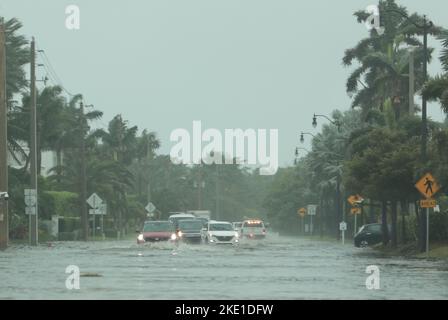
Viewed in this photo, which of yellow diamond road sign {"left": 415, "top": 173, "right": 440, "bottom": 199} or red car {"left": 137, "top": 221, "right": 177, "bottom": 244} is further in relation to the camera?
red car {"left": 137, "top": 221, "right": 177, "bottom": 244}

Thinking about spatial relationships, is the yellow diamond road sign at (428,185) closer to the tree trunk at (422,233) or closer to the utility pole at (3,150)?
the tree trunk at (422,233)

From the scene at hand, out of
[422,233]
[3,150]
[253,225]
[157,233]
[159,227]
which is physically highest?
[3,150]

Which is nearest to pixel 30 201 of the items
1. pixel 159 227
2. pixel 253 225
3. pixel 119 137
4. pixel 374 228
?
pixel 159 227

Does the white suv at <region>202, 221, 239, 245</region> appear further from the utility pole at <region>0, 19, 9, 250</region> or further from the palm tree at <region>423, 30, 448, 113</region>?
the palm tree at <region>423, 30, 448, 113</region>

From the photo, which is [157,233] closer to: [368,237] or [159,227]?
[159,227]

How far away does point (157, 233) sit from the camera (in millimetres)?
60156

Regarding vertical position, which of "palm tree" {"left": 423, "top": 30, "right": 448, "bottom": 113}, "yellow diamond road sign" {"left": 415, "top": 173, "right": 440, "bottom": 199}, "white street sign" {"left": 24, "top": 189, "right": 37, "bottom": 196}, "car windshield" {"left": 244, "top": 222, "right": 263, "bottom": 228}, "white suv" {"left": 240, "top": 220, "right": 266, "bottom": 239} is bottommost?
"white suv" {"left": 240, "top": 220, "right": 266, "bottom": 239}

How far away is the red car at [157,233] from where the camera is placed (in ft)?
195

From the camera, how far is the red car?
59406 mm

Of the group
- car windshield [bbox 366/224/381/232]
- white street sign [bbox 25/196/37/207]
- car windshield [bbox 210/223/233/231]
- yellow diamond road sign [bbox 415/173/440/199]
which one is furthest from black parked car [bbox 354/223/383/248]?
yellow diamond road sign [bbox 415/173/440/199]

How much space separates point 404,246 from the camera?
53406mm

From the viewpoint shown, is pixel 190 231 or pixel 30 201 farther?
pixel 190 231

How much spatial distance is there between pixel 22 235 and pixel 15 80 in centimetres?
1350
